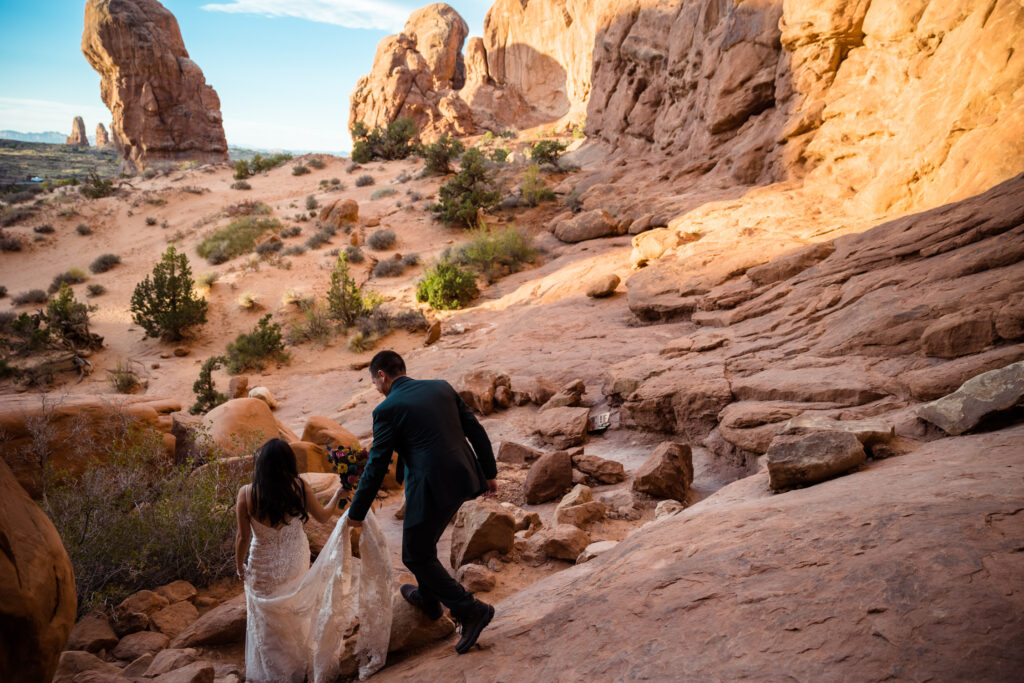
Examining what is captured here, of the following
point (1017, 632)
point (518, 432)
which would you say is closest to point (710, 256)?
point (518, 432)

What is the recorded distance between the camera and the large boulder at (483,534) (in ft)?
13.7

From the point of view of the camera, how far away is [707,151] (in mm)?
14992

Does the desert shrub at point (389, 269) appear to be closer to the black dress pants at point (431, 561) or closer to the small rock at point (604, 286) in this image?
the small rock at point (604, 286)

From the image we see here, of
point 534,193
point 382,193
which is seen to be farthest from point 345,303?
point 382,193

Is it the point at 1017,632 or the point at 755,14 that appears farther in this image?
Result: the point at 755,14

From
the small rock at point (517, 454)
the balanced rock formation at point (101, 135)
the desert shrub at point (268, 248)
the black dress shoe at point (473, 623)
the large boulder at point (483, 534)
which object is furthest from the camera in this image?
the balanced rock formation at point (101, 135)

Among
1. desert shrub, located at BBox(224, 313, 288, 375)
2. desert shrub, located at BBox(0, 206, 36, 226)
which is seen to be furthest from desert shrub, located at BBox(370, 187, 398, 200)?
desert shrub, located at BBox(0, 206, 36, 226)

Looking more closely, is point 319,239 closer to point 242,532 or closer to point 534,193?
point 534,193

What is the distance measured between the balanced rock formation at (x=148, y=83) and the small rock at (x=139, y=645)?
142 ft

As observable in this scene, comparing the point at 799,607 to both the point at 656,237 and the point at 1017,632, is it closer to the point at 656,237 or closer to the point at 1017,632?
the point at 1017,632

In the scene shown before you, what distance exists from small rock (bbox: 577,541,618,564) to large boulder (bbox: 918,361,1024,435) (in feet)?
7.42

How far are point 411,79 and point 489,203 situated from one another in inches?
989

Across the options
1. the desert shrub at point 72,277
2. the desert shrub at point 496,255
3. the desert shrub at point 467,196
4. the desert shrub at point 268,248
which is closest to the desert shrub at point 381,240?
the desert shrub at point 467,196

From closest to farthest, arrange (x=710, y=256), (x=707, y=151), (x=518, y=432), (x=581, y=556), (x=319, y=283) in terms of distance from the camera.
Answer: (x=581, y=556) → (x=518, y=432) → (x=710, y=256) → (x=707, y=151) → (x=319, y=283)
